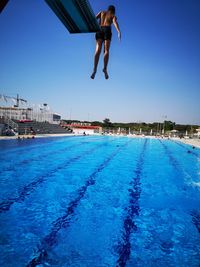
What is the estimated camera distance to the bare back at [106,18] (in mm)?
2570

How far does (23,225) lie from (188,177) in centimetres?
851

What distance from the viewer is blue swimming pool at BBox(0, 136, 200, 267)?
4.18m

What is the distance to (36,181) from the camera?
30.3 feet

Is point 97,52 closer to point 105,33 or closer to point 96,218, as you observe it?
point 105,33

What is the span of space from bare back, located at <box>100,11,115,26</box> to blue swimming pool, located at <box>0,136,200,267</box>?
11.6 feet

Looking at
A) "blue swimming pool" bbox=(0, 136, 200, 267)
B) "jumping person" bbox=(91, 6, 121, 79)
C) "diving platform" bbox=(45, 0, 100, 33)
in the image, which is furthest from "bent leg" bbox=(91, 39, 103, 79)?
"blue swimming pool" bbox=(0, 136, 200, 267)

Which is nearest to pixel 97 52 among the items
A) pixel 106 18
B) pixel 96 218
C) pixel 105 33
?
pixel 105 33

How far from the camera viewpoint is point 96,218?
5.94m

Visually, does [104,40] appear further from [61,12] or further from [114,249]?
[114,249]

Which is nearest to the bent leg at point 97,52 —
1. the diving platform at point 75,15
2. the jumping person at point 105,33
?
the jumping person at point 105,33

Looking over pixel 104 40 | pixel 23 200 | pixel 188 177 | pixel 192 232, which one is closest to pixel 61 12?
pixel 104 40

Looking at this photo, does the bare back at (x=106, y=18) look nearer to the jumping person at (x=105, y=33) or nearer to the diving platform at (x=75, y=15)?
the jumping person at (x=105, y=33)

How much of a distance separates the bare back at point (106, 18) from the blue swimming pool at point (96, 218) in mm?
3530

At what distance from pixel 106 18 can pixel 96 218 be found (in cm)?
472
